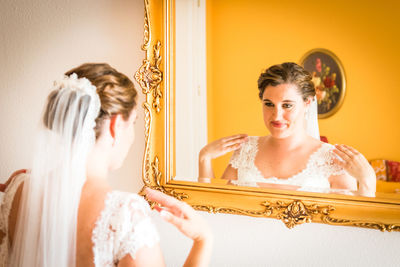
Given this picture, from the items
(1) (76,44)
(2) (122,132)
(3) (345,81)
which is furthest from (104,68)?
(3) (345,81)

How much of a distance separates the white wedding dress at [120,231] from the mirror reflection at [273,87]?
1.61 ft

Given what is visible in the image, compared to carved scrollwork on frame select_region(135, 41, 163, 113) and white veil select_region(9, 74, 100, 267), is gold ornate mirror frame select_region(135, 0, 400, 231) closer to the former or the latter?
carved scrollwork on frame select_region(135, 41, 163, 113)

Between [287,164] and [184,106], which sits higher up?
[184,106]

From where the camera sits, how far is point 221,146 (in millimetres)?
1532

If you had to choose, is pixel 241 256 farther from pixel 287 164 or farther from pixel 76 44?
pixel 76 44

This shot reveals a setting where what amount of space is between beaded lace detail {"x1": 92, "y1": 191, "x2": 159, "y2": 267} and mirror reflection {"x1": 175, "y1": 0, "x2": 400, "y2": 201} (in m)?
0.50

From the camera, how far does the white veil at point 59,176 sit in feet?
3.85

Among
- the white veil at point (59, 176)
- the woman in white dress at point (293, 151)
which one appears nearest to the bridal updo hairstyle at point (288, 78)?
the woman in white dress at point (293, 151)

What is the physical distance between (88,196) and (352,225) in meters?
1.02

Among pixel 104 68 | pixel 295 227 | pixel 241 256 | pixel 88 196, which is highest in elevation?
pixel 104 68

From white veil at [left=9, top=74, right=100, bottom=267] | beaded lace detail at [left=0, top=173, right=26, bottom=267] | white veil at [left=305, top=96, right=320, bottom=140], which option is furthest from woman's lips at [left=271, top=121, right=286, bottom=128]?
beaded lace detail at [left=0, top=173, right=26, bottom=267]

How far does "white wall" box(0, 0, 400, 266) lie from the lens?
1433 millimetres

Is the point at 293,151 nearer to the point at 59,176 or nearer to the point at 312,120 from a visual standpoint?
the point at 312,120

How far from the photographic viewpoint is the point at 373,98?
125 cm
